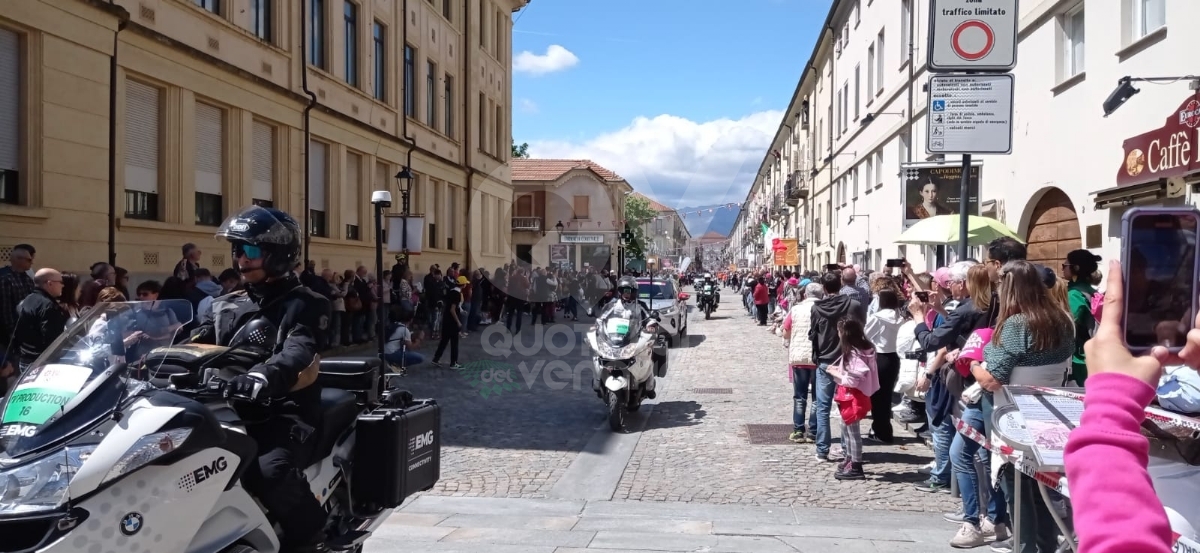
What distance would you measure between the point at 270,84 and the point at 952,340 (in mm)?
15584

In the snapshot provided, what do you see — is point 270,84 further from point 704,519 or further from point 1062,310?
point 1062,310

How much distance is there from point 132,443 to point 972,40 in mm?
6252

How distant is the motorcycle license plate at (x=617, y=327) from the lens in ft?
31.2

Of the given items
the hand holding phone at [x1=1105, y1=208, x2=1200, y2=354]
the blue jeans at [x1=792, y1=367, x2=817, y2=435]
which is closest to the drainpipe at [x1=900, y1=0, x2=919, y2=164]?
the blue jeans at [x1=792, y1=367, x2=817, y2=435]

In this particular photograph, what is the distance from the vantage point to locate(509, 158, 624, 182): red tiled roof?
52406 mm

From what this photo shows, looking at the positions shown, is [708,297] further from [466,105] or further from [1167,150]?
[1167,150]

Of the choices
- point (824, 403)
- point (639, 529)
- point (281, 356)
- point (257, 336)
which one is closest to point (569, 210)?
point (824, 403)

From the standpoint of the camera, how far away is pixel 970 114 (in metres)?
6.73

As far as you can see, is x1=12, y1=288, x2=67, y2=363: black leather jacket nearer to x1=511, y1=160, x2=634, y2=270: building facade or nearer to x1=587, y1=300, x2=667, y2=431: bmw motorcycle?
x1=587, y1=300, x2=667, y2=431: bmw motorcycle

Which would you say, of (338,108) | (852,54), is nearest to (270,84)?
(338,108)

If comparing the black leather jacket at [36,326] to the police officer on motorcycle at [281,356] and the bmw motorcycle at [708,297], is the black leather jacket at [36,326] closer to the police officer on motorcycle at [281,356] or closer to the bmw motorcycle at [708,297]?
the police officer on motorcycle at [281,356]

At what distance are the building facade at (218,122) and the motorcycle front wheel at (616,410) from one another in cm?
797

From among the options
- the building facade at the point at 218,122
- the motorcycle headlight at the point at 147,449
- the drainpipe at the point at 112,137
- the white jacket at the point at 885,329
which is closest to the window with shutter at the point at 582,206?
the building facade at the point at 218,122

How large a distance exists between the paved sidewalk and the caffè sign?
19.3 feet
